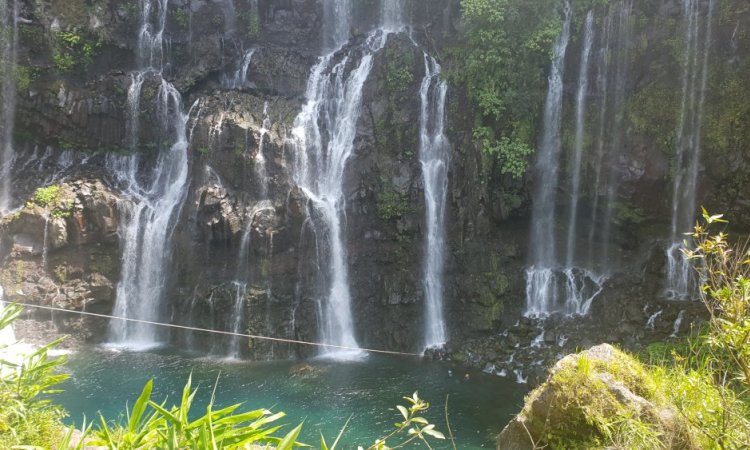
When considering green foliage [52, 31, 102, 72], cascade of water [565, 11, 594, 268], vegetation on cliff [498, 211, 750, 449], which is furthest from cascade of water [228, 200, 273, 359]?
vegetation on cliff [498, 211, 750, 449]

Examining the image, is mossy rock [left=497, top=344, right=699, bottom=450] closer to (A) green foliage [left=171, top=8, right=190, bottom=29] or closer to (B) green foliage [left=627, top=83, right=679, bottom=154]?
(B) green foliage [left=627, top=83, right=679, bottom=154]

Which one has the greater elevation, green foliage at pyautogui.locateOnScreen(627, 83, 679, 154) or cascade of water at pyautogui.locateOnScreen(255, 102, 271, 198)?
green foliage at pyautogui.locateOnScreen(627, 83, 679, 154)

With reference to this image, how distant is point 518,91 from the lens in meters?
14.0

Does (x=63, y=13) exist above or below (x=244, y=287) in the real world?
above

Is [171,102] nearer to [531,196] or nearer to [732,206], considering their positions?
[531,196]

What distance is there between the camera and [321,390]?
1091 cm

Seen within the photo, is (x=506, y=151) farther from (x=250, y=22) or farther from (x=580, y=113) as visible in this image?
(x=250, y=22)

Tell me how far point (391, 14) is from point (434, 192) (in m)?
7.88

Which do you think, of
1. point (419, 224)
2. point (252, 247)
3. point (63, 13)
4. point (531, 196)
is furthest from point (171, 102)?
point (531, 196)

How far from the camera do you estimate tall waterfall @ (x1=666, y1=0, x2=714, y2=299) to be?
12758 millimetres

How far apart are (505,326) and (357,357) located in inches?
166

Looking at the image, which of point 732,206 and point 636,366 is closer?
point 636,366

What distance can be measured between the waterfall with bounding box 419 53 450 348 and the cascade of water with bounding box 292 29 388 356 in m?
2.24

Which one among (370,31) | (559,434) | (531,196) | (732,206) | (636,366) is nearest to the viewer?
(559,434)
